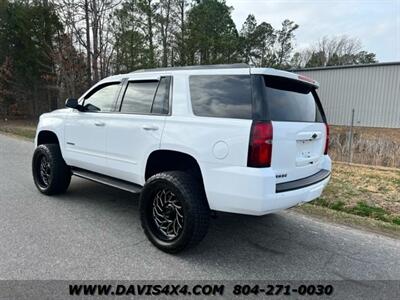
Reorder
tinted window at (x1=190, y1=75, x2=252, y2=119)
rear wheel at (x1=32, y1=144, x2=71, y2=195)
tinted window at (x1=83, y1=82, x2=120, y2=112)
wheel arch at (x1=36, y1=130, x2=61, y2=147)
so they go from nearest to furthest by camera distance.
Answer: tinted window at (x1=190, y1=75, x2=252, y2=119) → tinted window at (x1=83, y1=82, x2=120, y2=112) → rear wheel at (x1=32, y1=144, x2=71, y2=195) → wheel arch at (x1=36, y1=130, x2=61, y2=147)

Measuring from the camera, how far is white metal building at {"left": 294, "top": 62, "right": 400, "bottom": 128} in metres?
16.6

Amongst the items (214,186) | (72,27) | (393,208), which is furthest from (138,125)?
(72,27)

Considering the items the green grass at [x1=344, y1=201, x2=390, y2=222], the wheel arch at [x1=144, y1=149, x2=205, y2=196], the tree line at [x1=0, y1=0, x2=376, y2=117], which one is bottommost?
the green grass at [x1=344, y1=201, x2=390, y2=222]

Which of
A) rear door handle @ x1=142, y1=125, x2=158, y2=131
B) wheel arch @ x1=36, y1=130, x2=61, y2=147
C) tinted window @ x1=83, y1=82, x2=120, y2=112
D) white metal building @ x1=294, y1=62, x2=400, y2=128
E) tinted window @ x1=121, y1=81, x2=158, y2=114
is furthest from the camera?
white metal building @ x1=294, y1=62, x2=400, y2=128

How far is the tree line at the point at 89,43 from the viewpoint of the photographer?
17953 mm

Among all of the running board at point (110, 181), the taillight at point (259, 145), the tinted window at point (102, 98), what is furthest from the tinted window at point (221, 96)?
the tinted window at point (102, 98)

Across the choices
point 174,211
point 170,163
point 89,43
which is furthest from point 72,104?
point 89,43

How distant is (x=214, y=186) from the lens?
3109mm

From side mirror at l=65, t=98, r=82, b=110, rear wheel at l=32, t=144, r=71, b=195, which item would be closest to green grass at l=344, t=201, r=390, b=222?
side mirror at l=65, t=98, r=82, b=110

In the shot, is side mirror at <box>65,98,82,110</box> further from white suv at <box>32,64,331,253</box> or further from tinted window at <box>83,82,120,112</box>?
white suv at <box>32,64,331,253</box>

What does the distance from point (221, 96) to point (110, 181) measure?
2.03 m

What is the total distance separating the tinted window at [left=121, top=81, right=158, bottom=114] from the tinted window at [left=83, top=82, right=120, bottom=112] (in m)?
0.29

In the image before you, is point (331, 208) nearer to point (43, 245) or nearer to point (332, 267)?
point (332, 267)

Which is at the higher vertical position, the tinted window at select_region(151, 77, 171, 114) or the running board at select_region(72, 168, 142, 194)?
the tinted window at select_region(151, 77, 171, 114)
